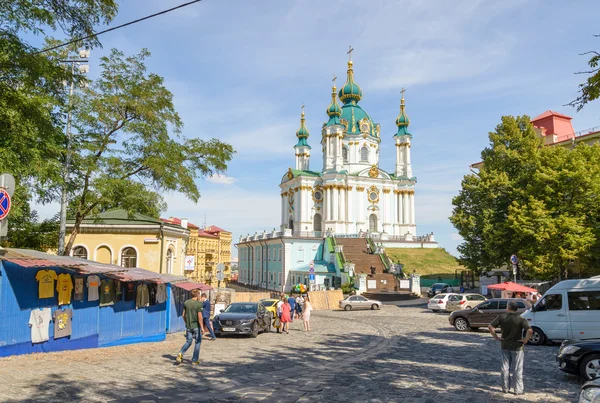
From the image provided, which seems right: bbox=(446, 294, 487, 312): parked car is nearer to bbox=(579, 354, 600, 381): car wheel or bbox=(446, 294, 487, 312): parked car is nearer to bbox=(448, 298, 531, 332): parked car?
bbox=(448, 298, 531, 332): parked car

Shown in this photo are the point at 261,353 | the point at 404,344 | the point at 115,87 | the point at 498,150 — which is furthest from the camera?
the point at 498,150

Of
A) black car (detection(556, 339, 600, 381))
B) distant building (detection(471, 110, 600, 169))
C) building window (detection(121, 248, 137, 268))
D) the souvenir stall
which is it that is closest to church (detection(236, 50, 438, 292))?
distant building (detection(471, 110, 600, 169))

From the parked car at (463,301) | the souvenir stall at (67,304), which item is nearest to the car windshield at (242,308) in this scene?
the souvenir stall at (67,304)

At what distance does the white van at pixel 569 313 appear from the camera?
50.7ft

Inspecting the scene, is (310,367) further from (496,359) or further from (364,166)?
(364,166)

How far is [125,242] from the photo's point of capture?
1067 inches

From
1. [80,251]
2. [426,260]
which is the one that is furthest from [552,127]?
[80,251]

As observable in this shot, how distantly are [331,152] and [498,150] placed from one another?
3774 cm

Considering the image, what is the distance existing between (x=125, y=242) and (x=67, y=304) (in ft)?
47.1

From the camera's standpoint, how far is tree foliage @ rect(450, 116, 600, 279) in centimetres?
2895

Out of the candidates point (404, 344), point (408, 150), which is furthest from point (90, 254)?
point (408, 150)

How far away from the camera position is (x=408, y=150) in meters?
76.4

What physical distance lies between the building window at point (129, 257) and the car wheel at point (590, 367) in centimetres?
2262

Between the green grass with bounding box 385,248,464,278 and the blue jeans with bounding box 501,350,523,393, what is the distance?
145ft
